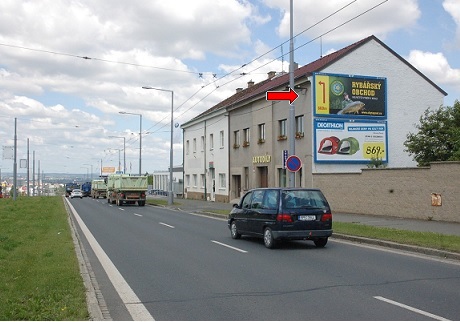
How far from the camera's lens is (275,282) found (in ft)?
30.5

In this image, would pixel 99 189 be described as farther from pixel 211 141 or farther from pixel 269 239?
pixel 269 239

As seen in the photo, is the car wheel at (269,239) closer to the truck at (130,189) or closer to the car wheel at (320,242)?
the car wheel at (320,242)

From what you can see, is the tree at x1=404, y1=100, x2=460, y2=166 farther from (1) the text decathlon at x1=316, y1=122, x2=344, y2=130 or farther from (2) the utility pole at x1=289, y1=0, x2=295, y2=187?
(2) the utility pole at x1=289, y1=0, x2=295, y2=187

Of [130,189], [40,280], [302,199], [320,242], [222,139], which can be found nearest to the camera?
[40,280]

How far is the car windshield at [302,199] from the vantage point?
1441cm

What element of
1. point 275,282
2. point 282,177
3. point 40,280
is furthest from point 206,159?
point 40,280

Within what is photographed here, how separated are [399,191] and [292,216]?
1086 centimetres

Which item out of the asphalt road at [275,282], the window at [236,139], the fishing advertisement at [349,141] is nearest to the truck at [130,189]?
the window at [236,139]

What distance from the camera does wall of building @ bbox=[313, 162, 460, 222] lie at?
68.3 ft

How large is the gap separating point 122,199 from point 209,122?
11.7 meters

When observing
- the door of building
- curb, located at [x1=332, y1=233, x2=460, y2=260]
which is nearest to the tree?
the door of building

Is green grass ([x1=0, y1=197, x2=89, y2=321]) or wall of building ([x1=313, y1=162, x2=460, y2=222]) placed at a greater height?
wall of building ([x1=313, y1=162, x2=460, y2=222])

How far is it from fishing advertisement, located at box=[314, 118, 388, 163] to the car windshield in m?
16.3

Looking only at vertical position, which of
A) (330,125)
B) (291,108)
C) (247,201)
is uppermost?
(330,125)
